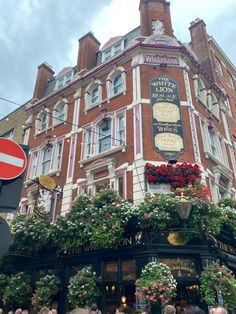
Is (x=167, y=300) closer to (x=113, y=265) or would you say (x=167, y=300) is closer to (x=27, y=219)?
(x=113, y=265)

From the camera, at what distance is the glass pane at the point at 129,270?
34.0 feet

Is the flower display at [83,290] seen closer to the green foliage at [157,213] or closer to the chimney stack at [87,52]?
the green foliage at [157,213]

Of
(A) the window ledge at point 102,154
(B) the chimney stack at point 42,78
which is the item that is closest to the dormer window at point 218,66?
(B) the chimney stack at point 42,78

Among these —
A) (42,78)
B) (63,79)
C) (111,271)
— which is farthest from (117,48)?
(111,271)

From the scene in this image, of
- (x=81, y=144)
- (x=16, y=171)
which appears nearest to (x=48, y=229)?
(x=81, y=144)

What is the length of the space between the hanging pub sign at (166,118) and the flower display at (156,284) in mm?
4987

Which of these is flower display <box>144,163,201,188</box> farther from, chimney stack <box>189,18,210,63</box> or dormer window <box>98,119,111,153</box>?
chimney stack <box>189,18,210,63</box>

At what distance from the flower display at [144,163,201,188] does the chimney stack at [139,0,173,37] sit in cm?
859

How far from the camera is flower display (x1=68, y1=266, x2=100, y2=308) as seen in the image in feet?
32.7

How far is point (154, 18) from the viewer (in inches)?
666

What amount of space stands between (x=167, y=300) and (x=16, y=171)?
→ 7.57 m

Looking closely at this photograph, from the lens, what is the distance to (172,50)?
15.5 meters

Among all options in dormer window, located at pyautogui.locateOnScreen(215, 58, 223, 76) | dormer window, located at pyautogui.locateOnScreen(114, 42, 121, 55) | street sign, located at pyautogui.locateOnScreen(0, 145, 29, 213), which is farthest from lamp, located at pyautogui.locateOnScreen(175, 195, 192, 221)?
dormer window, located at pyautogui.locateOnScreen(215, 58, 223, 76)

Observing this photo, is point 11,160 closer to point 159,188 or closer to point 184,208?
point 184,208
